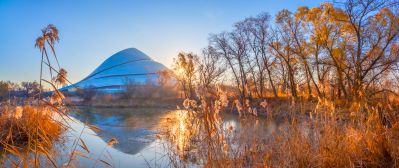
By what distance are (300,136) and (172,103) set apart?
94.0ft

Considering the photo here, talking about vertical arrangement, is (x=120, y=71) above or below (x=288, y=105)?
above

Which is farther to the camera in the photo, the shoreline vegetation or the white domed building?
the white domed building

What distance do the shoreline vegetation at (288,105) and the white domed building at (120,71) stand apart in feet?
65.8

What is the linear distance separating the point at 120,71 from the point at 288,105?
184 ft

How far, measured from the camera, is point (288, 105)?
387 inches

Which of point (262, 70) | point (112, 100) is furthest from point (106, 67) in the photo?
point (262, 70)

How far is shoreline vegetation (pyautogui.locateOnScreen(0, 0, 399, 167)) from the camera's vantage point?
321 cm

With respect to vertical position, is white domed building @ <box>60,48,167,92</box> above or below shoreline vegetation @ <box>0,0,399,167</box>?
above

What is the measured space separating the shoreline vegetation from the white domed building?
65.8ft

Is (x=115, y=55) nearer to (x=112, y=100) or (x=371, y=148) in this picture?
(x=112, y=100)

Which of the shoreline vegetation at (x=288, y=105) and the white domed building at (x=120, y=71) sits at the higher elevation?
the white domed building at (x=120, y=71)

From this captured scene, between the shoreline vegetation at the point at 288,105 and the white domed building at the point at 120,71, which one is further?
the white domed building at the point at 120,71

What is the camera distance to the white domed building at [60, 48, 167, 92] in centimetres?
5797

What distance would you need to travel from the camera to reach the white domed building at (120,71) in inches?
2282
